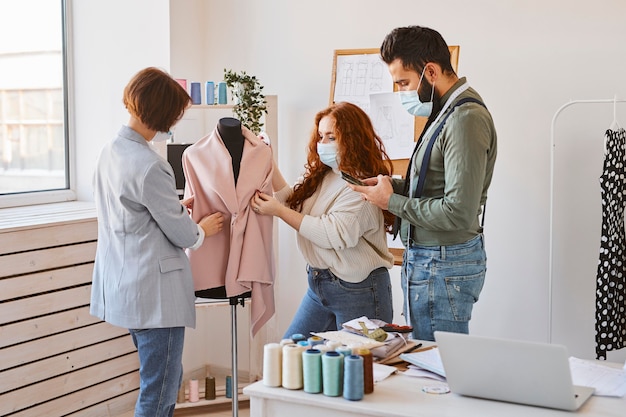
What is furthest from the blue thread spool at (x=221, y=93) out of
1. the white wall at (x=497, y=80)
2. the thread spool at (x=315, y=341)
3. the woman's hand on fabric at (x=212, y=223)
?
the thread spool at (x=315, y=341)

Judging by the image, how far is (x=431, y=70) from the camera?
2.47 metres

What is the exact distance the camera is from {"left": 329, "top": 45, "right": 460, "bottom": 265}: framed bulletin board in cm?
384

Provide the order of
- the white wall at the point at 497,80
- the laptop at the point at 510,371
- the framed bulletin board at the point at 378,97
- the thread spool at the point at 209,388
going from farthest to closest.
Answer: the thread spool at the point at 209,388 < the framed bulletin board at the point at 378,97 < the white wall at the point at 497,80 < the laptop at the point at 510,371

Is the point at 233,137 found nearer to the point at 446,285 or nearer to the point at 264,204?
the point at 264,204

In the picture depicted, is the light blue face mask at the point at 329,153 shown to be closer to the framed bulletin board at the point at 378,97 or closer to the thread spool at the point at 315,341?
the thread spool at the point at 315,341

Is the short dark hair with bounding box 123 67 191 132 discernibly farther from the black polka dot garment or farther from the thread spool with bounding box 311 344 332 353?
the black polka dot garment

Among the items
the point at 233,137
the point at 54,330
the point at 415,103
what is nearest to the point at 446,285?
the point at 415,103

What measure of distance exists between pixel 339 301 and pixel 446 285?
1.63ft

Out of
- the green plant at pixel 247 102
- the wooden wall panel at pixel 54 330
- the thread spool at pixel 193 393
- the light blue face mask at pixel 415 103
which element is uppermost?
the green plant at pixel 247 102

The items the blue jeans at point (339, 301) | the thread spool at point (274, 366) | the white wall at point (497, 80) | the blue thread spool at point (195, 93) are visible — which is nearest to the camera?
the thread spool at point (274, 366)

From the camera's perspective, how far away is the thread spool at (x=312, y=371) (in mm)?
1895

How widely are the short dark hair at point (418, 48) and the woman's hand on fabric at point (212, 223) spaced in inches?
33.3

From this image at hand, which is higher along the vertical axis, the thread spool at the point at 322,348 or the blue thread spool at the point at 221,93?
the blue thread spool at the point at 221,93

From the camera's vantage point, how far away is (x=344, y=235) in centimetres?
273
